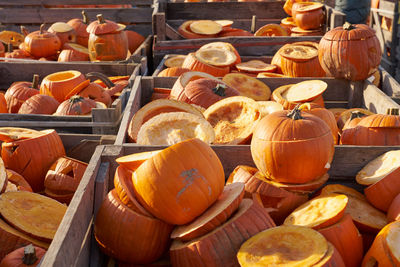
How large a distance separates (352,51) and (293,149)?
225 centimetres

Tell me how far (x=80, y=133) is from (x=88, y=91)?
36.3 inches

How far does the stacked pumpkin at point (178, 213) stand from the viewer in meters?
2.21

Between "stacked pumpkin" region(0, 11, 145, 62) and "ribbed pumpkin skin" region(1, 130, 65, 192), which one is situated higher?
"stacked pumpkin" region(0, 11, 145, 62)

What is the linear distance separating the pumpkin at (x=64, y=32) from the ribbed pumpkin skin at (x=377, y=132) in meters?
5.25

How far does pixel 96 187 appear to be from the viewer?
8.79 feet

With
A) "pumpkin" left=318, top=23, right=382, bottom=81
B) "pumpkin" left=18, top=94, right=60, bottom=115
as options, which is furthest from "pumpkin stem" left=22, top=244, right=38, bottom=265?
"pumpkin" left=318, top=23, right=382, bottom=81

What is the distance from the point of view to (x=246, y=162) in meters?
3.07

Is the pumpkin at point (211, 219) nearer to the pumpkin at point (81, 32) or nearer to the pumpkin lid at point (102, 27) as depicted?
the pumpkin lid at point (102, 27)

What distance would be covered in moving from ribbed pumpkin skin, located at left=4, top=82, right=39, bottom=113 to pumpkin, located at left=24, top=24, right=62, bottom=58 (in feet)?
5.47

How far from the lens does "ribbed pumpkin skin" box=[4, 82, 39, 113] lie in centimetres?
520

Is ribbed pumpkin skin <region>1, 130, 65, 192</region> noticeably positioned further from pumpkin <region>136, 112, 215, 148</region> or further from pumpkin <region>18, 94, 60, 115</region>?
pumpkin <region>18, 94, 60, 115</region>

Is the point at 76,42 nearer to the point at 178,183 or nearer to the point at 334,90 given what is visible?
the point at 334,90

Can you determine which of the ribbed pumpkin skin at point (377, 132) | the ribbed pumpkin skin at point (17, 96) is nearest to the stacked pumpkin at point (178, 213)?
the ribbed pumpkin skin at point (377, 132)

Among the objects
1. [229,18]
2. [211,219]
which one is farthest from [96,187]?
[229,18]
